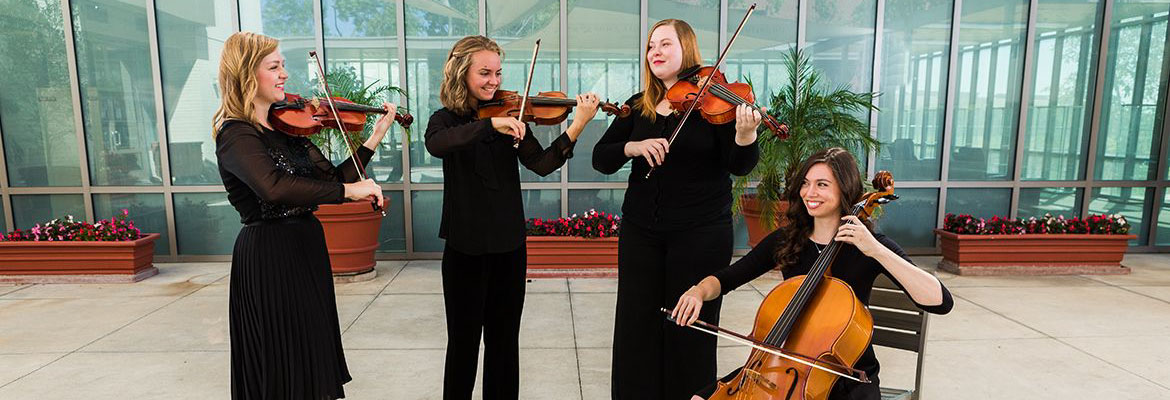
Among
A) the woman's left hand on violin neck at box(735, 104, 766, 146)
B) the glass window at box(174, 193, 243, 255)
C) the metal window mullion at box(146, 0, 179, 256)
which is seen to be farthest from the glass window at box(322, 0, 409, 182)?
the woman's left hand on violin neck at box(735, 104, 766, 146)

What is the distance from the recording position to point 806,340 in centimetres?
133

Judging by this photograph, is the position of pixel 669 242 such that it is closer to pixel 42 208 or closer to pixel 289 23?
pixel 289 23

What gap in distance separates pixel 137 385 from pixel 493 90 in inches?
81.2

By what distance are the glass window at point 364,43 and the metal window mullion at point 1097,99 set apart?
574 centimetres

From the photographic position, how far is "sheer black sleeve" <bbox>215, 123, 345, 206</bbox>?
149 cm

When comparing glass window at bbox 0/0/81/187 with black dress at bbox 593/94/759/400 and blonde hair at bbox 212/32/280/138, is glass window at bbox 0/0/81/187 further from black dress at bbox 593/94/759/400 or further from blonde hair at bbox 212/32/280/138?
black dress at bbox 593/94/759/400

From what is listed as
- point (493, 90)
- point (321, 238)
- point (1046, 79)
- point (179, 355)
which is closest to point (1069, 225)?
point (1046, 79)

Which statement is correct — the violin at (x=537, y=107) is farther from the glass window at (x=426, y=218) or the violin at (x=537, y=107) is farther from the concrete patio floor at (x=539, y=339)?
the glass window at (x=426, y=218)

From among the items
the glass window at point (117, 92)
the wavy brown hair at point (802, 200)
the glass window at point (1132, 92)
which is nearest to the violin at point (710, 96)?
the wavy brown hair at point (802, 200)

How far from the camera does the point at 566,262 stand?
180 inches

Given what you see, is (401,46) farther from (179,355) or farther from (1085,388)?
(1085,388)

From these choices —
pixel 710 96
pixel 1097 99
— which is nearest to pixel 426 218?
pixel 710 96

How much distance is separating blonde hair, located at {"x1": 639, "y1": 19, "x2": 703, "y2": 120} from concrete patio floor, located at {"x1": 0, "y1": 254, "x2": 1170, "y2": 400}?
1228mm

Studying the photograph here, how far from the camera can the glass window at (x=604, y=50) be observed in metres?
4.93
